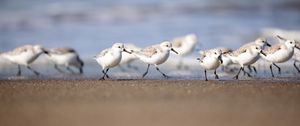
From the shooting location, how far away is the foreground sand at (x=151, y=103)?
718cm

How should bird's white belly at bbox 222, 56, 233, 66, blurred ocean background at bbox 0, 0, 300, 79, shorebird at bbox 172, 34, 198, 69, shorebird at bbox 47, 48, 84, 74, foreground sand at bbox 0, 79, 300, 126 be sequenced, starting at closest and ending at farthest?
foreground sand at bbox 0, 79, 300, 126
bird's white belly at bbox 222, 56, 233, 66
shorebird at bbox 47, 48, 84, 74
shorebird at bbox 172, 34, 198, 69
blurred ocean background at bbox 0, 0, 300, 79

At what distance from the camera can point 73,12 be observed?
23.4 m

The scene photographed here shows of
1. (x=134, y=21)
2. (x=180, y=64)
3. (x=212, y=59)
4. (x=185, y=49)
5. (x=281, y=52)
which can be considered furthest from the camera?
(x=134, y=21)

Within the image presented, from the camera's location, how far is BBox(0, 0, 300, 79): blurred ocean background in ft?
54.6

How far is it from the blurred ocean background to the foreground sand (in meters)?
3.77

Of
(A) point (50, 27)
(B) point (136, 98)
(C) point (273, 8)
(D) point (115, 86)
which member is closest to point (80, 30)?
(A) point (50, 27)

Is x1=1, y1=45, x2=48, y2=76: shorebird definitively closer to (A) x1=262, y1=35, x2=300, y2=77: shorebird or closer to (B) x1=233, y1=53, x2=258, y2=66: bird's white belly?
Result: (B) x1=233, y1=53, x2=258, y2=66: bird's white belly

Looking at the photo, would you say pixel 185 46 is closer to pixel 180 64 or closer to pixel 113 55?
pixel 180 64

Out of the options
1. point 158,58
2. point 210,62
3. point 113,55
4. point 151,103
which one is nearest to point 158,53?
point 158,58

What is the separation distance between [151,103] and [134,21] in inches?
518

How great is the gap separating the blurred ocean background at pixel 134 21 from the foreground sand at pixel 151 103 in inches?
148

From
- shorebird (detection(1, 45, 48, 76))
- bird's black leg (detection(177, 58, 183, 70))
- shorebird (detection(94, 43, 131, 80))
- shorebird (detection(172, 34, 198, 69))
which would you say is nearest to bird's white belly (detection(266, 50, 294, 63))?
shorebird (detection(94, 43, 131, 80))

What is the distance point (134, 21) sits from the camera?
21.2 meters

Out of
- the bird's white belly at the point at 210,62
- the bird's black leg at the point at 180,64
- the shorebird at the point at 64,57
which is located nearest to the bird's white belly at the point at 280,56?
the bird's white belly at the point at 210,62
